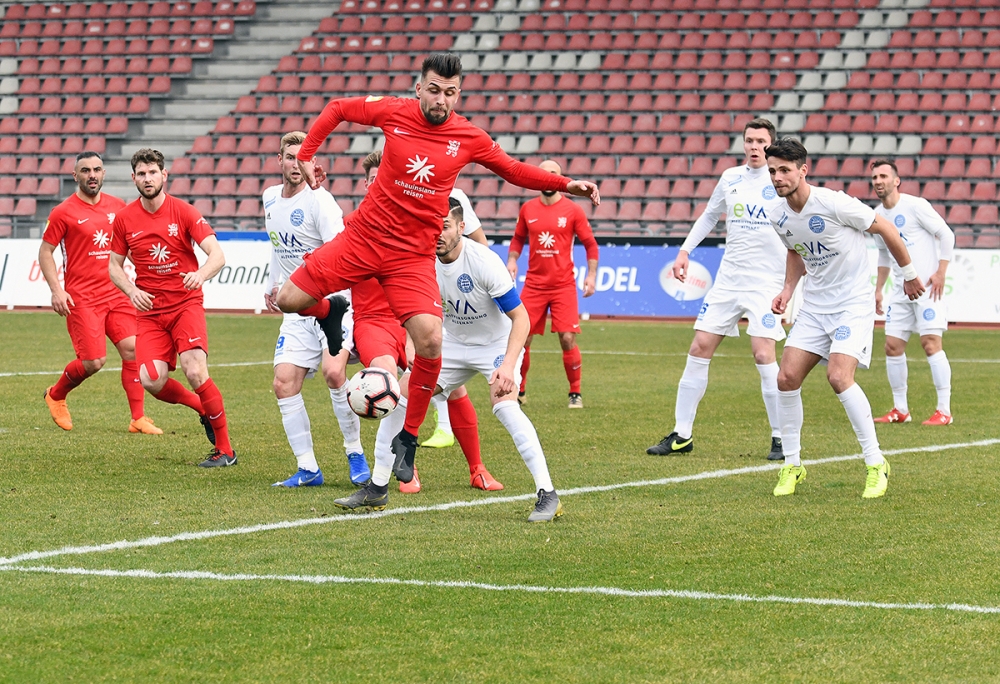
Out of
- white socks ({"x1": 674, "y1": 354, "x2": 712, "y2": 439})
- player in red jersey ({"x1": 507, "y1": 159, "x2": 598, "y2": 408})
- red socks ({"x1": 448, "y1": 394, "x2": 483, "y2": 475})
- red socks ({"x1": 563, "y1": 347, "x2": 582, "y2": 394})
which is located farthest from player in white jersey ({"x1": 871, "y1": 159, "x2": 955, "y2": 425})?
red socks ({"x1": 448, "y1": 394, "x2": 483, "y2": 475})

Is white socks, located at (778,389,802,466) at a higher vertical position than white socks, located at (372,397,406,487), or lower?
higher

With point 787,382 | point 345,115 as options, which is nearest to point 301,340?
point 345,115

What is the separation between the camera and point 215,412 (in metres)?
8.89

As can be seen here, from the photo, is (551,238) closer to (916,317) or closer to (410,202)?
(916,317)

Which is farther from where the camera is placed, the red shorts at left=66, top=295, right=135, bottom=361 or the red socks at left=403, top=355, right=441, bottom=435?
the red shorts at left=66, top=295, right=135, bottom=361

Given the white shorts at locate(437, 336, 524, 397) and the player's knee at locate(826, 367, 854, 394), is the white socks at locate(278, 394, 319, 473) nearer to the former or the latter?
the white shorts at locate(437, 336, 524, 397)

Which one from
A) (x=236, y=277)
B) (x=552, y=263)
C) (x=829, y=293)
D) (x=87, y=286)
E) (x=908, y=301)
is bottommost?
(x=236, y=277)

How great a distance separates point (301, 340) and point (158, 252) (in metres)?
1.47

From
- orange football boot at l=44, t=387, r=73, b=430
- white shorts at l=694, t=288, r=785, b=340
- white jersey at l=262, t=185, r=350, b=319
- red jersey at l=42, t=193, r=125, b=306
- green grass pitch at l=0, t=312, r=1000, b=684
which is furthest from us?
red jersey at l=42, t=193, r=125, b=306

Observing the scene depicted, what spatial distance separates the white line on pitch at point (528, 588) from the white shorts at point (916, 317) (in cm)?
729

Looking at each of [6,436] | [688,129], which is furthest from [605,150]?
[6,436]

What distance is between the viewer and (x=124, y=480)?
8078 millimetres

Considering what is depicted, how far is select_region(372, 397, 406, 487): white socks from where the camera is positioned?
7.21m

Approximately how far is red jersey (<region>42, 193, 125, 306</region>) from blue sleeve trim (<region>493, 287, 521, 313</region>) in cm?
506
